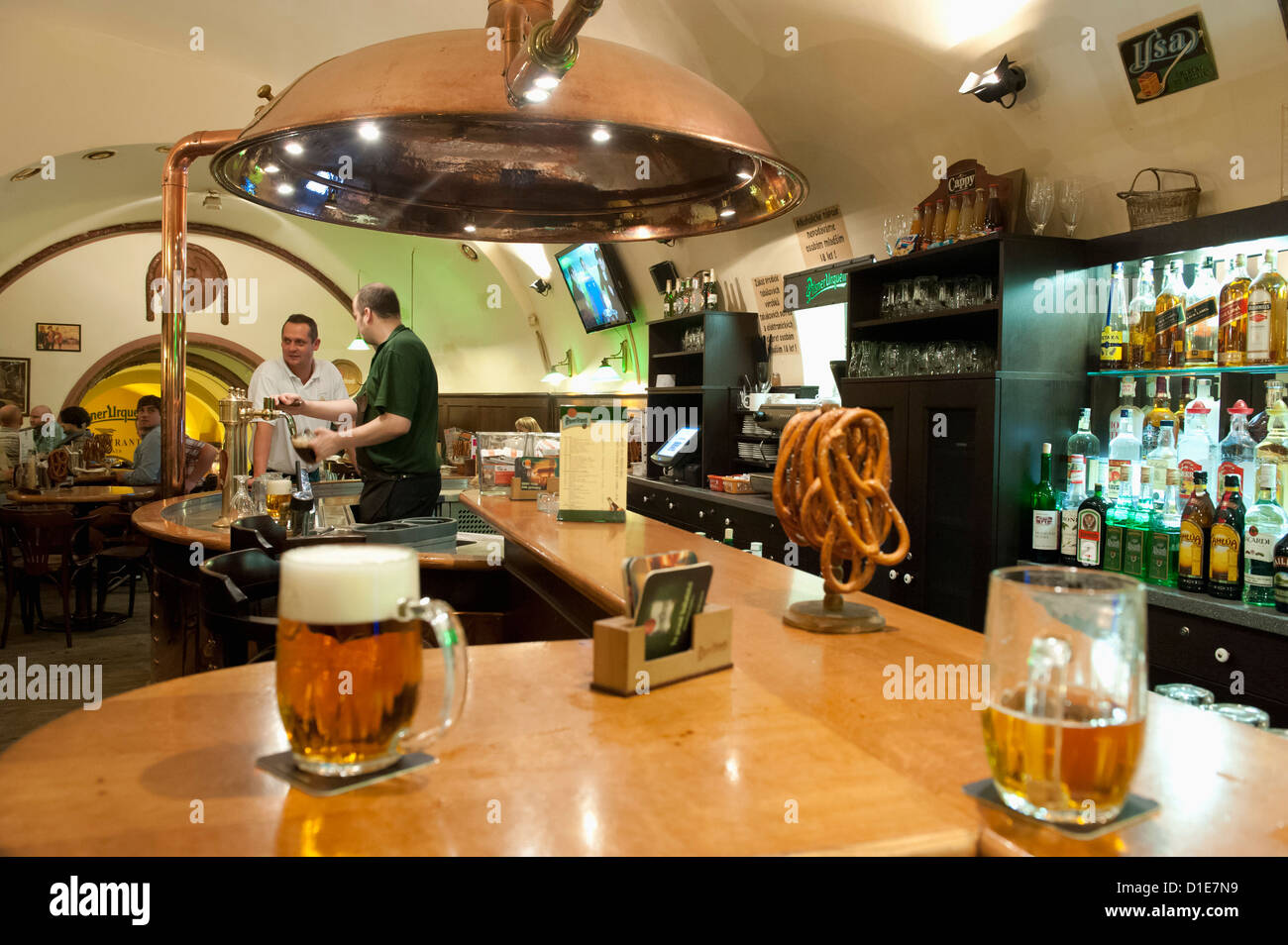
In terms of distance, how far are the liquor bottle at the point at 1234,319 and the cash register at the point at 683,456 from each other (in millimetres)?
3760

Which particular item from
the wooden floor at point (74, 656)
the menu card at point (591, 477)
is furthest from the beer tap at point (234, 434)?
the menu card at point (591, 477)

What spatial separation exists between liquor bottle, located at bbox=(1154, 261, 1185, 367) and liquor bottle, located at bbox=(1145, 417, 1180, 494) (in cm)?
22

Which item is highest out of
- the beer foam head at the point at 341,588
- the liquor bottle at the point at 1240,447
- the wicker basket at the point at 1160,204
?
the wicker basket at the point at 1160,204

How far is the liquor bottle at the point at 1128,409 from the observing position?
332 cm

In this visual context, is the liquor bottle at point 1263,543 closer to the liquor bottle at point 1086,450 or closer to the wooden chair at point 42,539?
A: the liquor bottle at point 1086,450

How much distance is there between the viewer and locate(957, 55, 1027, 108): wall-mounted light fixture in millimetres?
3654

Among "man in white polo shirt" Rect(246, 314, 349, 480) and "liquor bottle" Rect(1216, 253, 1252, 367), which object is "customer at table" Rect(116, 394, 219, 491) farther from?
"liquor bottle" Rect(1216, 253, 1252, 367)

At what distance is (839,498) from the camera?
146cm

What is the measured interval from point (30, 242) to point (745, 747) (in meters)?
11.6

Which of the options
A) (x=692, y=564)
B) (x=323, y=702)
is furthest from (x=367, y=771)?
(x=692, y=564)

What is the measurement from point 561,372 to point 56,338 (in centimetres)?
A: 614

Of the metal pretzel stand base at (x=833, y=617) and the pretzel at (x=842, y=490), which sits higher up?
the pretzel at (x=842, y=490)

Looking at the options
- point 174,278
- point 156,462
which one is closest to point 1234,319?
point 174,278

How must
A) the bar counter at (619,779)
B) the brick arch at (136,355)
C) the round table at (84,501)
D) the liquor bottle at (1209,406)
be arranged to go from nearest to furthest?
the bar counter at (619,779) < the liquor bottle at (1209,406) < the round table at (84,501) < the brick arch at (136,355)
